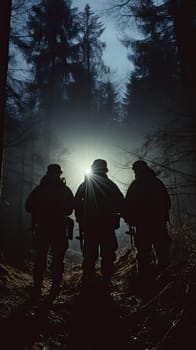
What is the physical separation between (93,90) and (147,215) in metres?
17.4

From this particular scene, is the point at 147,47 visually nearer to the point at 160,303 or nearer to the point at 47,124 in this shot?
the point at 47,124

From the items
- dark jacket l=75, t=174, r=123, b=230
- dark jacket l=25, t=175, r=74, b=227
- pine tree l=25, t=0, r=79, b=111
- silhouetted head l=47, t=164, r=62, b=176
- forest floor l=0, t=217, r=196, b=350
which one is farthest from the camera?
pine tree l=25, t=0, r=79, b=111

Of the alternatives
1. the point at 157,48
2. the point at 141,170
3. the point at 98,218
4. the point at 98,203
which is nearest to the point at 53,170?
the point at 98,203

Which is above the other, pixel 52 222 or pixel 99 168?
pixel 99 168

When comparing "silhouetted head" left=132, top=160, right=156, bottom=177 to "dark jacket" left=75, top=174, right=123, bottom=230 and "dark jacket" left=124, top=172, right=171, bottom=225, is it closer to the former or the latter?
"dark jacket" left=124, top=172, right=171, bottom=225

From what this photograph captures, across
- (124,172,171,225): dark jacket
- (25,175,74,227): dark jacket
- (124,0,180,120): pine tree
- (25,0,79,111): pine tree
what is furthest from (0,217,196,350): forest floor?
(25,0,79,111): pine tree

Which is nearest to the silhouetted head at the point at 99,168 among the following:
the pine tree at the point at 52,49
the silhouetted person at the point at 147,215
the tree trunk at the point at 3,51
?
the silhouetted person at the point at 147,215

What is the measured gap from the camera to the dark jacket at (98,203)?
14.8ft

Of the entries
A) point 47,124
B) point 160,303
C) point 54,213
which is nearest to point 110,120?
point 47,124

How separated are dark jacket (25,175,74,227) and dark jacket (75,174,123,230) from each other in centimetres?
24

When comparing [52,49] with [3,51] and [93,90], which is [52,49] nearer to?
[93,90]

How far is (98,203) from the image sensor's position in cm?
462

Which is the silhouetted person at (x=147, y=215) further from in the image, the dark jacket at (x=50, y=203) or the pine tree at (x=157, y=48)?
the pine tree at (x=157, y=48)

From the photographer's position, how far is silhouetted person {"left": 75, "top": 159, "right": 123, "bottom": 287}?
429 cm
